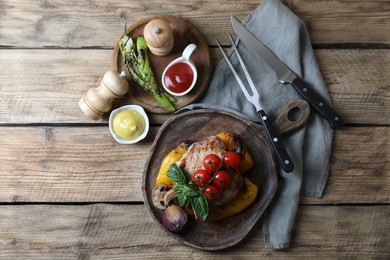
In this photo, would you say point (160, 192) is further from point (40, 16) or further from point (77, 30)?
point (40, 16)

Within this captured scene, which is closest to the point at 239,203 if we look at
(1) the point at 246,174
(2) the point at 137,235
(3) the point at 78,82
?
(1) the point at 246,174

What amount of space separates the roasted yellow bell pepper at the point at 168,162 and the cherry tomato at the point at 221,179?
0.20 m

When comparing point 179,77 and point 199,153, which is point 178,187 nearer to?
point 199,153

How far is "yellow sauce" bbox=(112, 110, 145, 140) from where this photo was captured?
1.93 metres

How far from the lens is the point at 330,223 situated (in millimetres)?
2002

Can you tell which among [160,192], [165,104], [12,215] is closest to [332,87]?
[165,104]

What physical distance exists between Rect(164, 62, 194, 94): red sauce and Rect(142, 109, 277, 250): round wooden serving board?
4.2 inches

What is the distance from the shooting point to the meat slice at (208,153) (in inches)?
71.0

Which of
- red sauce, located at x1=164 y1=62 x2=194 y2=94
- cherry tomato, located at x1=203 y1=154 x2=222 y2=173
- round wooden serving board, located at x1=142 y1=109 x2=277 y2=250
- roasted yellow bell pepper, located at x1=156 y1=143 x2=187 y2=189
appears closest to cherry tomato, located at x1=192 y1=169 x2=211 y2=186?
cherry tomato, located at x1=203 y1=154 x2=222 y2=173

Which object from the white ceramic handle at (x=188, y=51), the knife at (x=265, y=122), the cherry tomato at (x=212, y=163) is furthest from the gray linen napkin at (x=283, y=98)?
the cherry tomato at (x=212, y=163)

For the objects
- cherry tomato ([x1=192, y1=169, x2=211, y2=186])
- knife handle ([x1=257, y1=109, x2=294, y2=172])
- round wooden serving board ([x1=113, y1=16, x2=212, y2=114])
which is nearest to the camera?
cherry tomato ([x1=192, y1=169, x2=211, y2=186])

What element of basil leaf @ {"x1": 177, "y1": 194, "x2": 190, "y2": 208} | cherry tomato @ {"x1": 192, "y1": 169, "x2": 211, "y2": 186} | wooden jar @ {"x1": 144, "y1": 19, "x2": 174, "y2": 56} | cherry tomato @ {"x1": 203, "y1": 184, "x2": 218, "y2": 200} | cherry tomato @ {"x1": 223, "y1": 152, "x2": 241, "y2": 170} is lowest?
basil leaf @ {"x1": 177, "y1": 194, "x2": 190, "y2": 208}

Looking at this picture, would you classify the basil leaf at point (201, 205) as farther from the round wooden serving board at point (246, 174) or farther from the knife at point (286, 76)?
the knife at point (286, 76)

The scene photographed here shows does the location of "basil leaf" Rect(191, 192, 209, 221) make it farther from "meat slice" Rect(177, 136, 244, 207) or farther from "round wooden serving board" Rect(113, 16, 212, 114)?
"round wooden serving board" Rect(113, 16, 212, 114)
